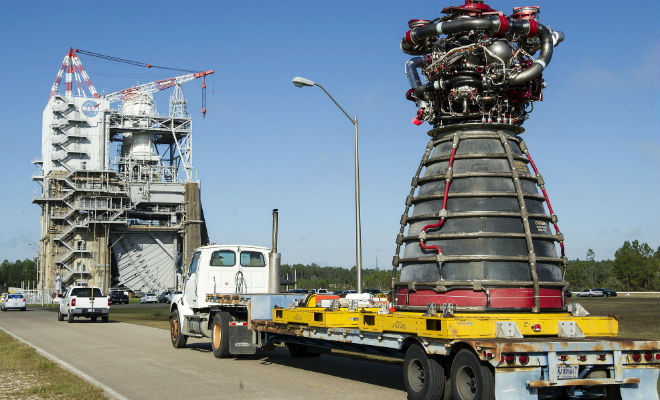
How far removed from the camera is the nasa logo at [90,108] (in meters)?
97.7

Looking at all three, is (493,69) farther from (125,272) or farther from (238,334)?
(125,272)

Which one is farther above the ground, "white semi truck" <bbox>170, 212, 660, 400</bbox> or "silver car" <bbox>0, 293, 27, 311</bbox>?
"white semi truck" <bbox>170, 212, 660, 400</bbox>

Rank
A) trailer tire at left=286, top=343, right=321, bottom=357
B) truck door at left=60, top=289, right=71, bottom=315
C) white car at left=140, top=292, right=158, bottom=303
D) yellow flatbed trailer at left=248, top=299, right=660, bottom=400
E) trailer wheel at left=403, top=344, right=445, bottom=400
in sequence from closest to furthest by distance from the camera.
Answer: yellow flatbed trailer at left=248, top=299, right=660, bottom=400
trailer wheel at left=403, top=344, right=445, bottom=400
trailer tire at left=286, top=343, right=321, bottom=357
truck door at left=60, top=289, right=71, bottom=315
white car at left=140, top=292, right=158, bottom=303

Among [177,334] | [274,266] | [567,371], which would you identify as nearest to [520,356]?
[567,371]

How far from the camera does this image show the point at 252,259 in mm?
22734

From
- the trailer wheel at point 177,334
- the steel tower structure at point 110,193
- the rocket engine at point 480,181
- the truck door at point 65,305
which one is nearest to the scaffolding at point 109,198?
the steel tower structure at point 110,193

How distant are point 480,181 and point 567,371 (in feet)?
12.9

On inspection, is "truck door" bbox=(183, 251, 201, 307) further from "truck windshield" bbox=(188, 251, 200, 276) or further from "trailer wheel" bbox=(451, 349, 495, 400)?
"trailer wheel" bbox=(451, 349, 495, 400)

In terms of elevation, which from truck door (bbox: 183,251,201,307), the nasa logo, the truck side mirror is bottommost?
truck door (bbox: 183,251,201,307)

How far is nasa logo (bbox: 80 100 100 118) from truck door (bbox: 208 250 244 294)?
269 ft

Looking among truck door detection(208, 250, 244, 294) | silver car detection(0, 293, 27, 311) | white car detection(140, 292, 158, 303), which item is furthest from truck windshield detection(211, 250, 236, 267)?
white car detection(140, 292, 158, 303)

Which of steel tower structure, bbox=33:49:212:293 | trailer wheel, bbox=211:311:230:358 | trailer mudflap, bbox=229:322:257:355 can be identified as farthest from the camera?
steel tower structure, bbox=33:49:212:293

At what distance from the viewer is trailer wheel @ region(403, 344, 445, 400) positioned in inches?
446

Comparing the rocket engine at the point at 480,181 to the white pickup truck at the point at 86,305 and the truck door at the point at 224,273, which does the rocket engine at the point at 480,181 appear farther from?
the white pickup truck at the point at 86,305
